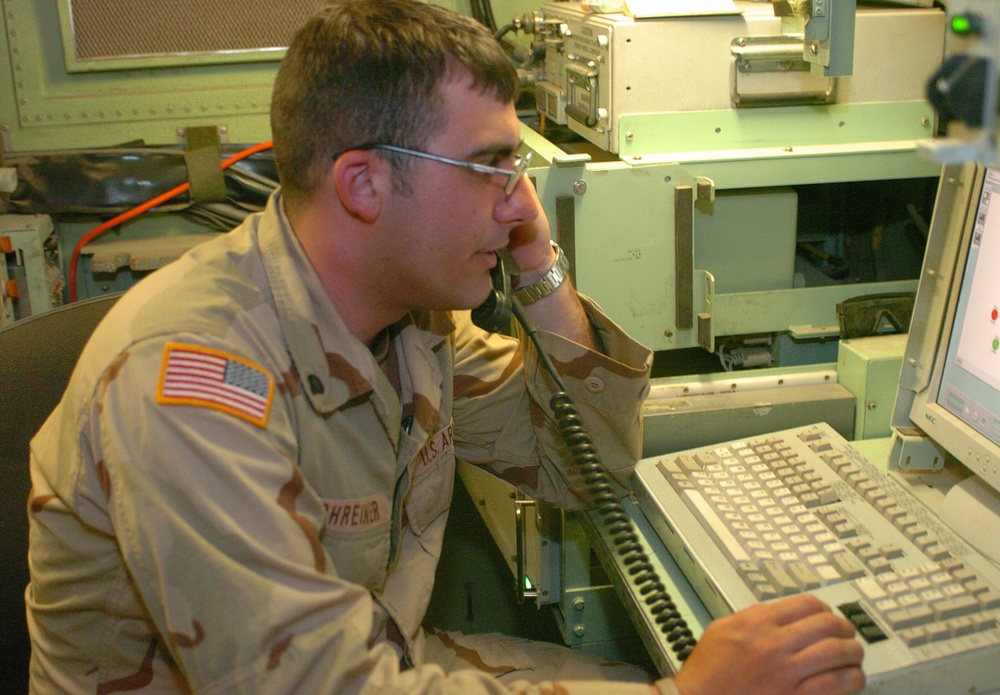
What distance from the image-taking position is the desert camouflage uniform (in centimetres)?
89

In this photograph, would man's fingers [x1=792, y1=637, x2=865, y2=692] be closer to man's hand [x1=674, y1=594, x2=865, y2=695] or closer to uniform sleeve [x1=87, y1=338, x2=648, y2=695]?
man's hand [x1=674, y1=594, x2=865, y2=695]

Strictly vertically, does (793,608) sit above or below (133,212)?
below

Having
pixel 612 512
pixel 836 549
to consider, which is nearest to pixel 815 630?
pixel 836 549

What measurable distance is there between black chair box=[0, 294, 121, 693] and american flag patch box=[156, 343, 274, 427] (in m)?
0.45

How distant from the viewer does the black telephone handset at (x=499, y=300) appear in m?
1.36

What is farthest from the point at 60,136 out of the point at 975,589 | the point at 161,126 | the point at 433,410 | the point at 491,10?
the point at 975,589

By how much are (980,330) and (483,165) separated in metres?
0.65

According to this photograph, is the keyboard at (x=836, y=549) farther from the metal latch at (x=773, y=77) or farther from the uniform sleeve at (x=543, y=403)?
the metal latch at (x=773, y=77)

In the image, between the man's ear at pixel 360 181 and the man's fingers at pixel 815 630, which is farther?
the man's ear at pixel 360 181

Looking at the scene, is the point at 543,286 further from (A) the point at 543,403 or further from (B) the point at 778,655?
Result: (B) the point at 778,655

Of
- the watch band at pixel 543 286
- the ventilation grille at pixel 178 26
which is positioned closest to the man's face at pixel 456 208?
the watch band at pixel 543 286

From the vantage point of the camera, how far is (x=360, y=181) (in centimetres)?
112

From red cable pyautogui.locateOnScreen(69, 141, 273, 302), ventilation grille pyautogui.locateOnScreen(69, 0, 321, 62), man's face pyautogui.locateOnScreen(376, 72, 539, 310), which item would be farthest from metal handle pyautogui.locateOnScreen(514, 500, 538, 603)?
ventilation grille pyautogui.locateOnScreen(69, 0, 321, 62)

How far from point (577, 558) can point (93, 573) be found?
0.79m
